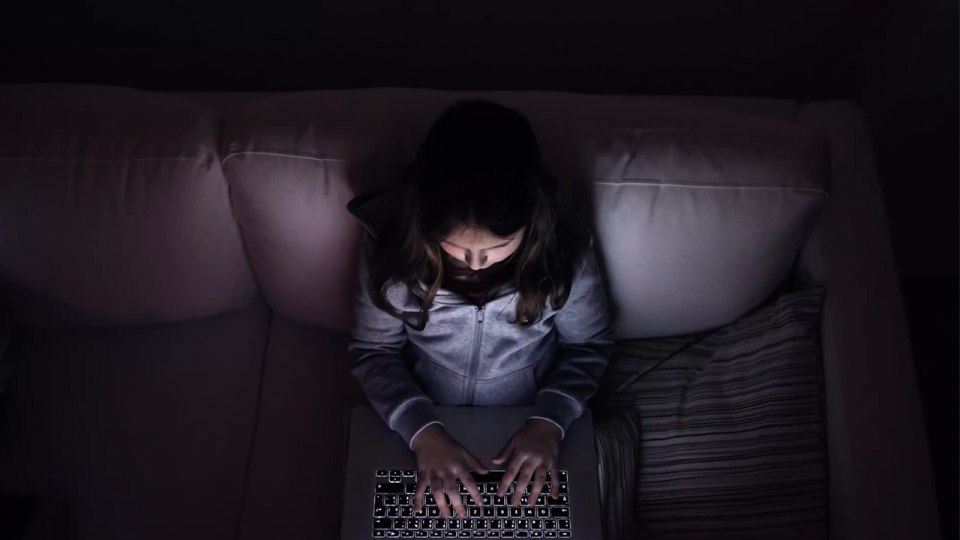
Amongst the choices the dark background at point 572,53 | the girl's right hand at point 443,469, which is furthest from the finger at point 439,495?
the dark background at point 572,53

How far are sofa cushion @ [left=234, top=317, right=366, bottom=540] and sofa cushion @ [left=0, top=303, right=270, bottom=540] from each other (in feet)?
0.11

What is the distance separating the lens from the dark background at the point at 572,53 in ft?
5.05

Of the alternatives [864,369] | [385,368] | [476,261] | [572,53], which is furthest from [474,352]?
[572,53]

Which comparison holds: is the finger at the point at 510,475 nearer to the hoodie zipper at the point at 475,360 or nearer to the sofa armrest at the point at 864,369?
the hoodie zipper at the point at 475,360

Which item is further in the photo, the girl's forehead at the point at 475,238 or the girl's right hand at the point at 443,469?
the girl's right hand at the point at 443,469

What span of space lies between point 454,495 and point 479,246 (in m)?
0.41

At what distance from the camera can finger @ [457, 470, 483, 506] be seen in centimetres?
113

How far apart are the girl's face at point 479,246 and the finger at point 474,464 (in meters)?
0.33

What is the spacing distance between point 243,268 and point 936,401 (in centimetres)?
165

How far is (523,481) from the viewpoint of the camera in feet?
3.72

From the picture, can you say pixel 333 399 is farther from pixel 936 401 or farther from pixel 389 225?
pixel 936 401

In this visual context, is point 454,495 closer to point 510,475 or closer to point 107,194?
point 510,475

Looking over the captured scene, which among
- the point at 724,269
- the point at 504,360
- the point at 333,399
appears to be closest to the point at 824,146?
the point at 724,269

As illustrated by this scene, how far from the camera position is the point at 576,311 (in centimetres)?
119
